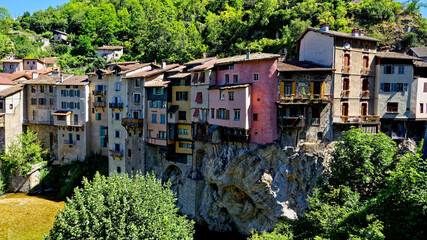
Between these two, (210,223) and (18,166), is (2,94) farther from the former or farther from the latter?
(210,223)

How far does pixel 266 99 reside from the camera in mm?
36750

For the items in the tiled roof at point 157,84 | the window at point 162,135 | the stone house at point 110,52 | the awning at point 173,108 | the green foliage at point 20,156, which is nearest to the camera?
the awning at point 173,108

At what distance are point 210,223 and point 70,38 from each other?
96.8 meters

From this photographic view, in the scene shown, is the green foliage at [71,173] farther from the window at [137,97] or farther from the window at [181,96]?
the window at [181,96]

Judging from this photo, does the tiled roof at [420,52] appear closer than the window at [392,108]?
No

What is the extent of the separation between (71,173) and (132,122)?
18.0 metres

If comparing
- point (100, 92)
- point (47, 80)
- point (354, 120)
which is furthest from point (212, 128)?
point (47, 80)

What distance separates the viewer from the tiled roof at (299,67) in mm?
35281

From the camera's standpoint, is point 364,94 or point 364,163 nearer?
point 364,163

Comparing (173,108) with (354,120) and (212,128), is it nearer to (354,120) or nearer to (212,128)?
(212,128)

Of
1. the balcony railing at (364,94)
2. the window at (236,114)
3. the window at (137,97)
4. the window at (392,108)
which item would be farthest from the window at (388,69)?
the window at (137,97)

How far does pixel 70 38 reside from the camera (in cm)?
11506

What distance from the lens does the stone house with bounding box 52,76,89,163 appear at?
2334 inches

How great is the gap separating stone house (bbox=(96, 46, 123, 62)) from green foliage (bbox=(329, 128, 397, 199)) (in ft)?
257
